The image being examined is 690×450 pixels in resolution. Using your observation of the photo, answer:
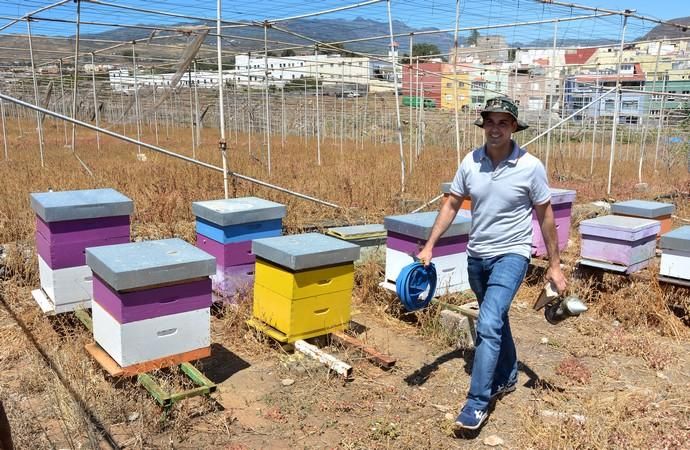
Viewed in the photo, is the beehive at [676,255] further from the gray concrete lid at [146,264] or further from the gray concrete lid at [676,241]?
the gray concrete lid at [146,264]

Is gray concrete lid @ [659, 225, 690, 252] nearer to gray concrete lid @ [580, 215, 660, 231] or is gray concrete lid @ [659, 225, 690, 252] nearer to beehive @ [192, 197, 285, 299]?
gray concrete lid @ [580, 215, 660, 231]

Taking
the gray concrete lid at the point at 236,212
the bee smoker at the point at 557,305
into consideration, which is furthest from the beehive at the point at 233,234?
the bee smoker at the point at 557,305

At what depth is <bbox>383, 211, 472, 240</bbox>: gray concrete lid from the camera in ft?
14.9

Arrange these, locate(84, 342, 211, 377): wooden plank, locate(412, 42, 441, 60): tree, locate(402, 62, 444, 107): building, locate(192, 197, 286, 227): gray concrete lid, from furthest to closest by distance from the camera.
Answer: locate(412, 42, 441, 60): tree < locate(402, 62, 444, 107): building < locate(192, 197, 286, 227): gray concrete lid < locate(84, 342, 211, 377): wooden plank

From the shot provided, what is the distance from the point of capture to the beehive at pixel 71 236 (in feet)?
13.1

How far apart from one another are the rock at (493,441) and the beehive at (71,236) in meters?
2.80

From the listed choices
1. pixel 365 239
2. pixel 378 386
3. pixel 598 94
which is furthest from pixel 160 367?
pixel 598 94

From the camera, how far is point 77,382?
11.4 ft

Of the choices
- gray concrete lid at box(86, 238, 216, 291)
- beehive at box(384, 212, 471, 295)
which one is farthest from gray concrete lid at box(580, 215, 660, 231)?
gray concrete lid at box(86, 238, 216, 291)

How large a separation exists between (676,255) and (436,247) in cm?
193

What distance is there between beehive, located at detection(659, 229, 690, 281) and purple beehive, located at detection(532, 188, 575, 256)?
1.07m

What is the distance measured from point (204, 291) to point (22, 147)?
15.3 meters

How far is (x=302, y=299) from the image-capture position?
3939mm

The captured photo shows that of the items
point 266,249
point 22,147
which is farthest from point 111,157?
point 266,249
